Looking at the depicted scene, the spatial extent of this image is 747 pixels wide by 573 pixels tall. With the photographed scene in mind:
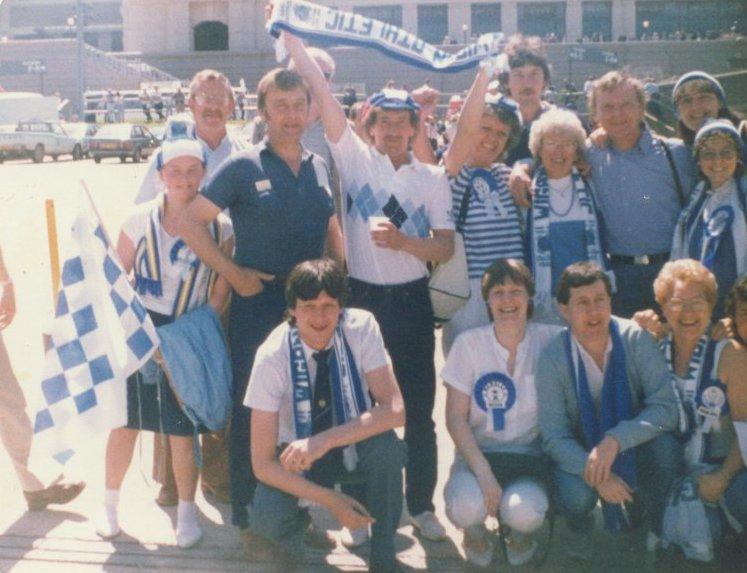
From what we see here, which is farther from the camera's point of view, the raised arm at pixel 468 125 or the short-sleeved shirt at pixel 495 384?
the raised arm at pixel 468 125

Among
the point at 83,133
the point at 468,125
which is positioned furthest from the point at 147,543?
the point at 83,133

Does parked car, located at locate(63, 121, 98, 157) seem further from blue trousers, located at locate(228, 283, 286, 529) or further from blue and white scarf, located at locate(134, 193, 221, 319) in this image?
blue trousers, located at locate(228, 283, 286, 529)

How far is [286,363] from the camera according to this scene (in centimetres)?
429

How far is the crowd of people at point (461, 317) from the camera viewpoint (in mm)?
4281

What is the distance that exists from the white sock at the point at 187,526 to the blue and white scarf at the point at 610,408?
5.95ft

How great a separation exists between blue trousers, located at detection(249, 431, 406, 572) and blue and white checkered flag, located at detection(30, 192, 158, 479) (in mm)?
772

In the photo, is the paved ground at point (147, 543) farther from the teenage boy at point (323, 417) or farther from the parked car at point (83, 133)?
the parked car at point (83, 133)

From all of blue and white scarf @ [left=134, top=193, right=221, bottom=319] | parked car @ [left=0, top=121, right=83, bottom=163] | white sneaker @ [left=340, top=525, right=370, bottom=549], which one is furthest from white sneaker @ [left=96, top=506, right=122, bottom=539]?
parked car @ [left=0, top=121, right=83, bottom=163]

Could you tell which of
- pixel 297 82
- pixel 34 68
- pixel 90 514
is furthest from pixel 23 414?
pixel 34 68

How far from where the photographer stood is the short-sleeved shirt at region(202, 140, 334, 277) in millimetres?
4520

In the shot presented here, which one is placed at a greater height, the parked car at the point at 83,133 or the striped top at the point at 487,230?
the parked car at the point at 83,133

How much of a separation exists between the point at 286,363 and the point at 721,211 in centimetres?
216

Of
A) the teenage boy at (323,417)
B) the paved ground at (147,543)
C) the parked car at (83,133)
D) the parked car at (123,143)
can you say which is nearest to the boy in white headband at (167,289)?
the paved ground at (147,543)

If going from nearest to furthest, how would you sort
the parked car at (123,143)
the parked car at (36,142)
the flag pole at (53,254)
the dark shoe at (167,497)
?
the dark shoe at (167,497)
the flag pole at (53,254)
the parked car at (36,142)
the parked car at (123,143)
